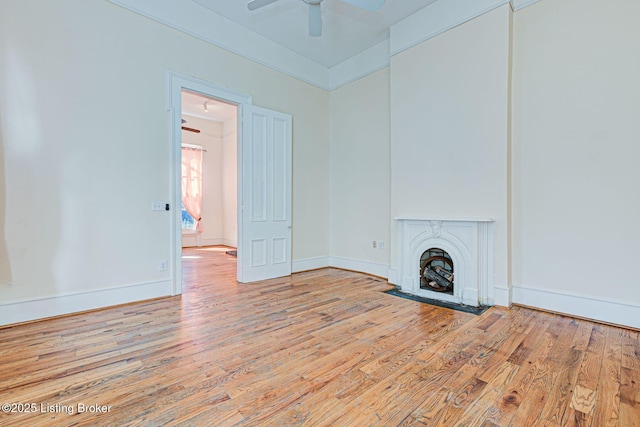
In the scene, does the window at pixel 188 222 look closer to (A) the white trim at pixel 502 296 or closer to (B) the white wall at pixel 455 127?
(B) the white wall at pixel 455 127

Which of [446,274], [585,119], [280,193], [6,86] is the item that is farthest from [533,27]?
[6,86]

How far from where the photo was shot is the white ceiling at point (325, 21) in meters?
3.56

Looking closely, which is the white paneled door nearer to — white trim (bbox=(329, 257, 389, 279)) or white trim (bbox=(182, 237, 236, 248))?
white trim (bbox=(329, 257, 389, 279))

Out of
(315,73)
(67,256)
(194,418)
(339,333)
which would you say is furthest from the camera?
(315,73)

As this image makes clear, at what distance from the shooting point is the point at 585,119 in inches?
107

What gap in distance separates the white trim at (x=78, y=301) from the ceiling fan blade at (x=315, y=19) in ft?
11.1

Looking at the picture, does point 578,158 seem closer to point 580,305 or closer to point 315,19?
point 580,305

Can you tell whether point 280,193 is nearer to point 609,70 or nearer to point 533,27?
point 533,27

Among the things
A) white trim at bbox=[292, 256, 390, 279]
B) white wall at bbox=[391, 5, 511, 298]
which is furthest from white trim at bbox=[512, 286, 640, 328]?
white trim at bbox=[292, 256, 390, 279]

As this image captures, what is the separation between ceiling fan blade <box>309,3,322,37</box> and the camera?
10.2 feet

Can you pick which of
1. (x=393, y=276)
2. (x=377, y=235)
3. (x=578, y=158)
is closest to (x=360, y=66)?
(x=377, y=235)

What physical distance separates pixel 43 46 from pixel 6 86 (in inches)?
19.7

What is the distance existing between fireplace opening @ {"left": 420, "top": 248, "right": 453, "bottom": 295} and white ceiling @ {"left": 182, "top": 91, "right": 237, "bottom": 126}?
5.62m

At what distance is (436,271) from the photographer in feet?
11.7
